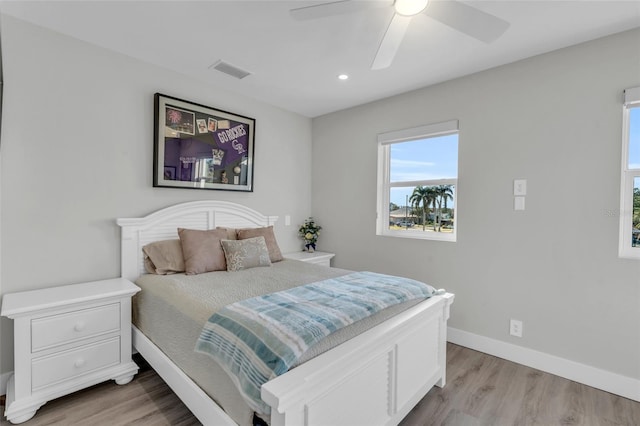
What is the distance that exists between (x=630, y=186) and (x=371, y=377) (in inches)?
88.1

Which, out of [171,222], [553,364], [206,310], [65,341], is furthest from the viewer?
[171,222]

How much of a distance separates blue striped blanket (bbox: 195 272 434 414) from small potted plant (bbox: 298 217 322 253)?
2023mm

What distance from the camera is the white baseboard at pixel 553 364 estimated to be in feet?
6.89

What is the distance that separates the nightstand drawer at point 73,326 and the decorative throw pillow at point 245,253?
0.85 metres

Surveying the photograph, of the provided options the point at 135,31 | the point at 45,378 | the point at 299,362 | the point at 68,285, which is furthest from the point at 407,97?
the point at 45,378

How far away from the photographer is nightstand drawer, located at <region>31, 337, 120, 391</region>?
73.0 inches

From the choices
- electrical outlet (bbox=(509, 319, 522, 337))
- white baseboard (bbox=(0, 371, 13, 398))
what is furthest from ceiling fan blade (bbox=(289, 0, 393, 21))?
white baseboard (bbox=(0, 371, 13, 398))

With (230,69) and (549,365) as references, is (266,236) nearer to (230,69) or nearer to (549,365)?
(230,69)

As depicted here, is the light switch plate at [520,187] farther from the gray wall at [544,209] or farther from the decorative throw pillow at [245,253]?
the decorative throw pillow at [245,253]

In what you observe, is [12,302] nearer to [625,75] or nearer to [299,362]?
[299,362]

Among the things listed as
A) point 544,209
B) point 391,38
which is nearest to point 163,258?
point 391,38

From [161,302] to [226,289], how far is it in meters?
0.43

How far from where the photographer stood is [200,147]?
299 cm

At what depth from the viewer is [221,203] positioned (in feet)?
10.3
